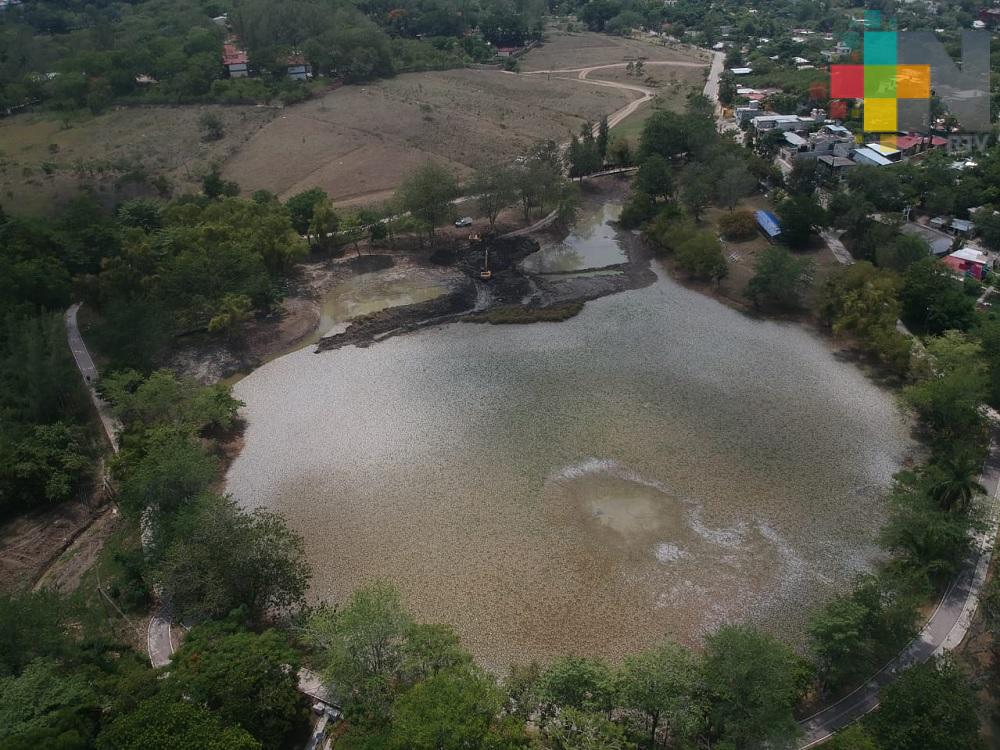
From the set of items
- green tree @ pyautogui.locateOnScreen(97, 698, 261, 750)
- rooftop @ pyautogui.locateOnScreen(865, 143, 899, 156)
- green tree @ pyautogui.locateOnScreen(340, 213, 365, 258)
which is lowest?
green tree @ pyautogui.locateOnScreen(97, 698, 261, 750)

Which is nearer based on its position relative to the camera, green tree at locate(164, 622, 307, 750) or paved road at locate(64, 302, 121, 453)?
green tree at locate(164, 622, 307, 750)

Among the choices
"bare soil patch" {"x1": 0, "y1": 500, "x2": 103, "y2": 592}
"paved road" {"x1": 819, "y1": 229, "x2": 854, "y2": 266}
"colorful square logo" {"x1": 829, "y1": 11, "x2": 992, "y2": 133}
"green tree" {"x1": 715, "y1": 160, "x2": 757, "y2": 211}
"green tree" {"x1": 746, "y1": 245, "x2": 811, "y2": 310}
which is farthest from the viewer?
"colorful square logo" {"x1": 829, "y1": 11, "x2": 992, "y2": 133}

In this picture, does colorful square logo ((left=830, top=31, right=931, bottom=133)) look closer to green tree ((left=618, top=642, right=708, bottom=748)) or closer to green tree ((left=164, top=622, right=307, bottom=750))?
green tree ((left=618, top=642, right=708, bottom=748))

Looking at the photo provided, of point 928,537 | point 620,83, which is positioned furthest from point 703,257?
point 620,83

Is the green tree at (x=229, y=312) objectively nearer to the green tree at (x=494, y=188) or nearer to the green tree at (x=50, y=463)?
the green tree at (x=50, y=463)

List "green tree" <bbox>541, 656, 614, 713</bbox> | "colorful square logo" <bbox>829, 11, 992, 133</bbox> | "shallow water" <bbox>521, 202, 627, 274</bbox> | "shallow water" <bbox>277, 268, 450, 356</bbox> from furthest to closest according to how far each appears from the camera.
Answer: "colorful square logo" <bbox>829, 11, 992, 133</bbox> → "shallow water" <bbox>521, 202, 627, 274</bbox> → "shallow water" <bbox>277, 268, 450, 356</bbox> → "green tree" <bbox>541, 656, 614, 713</bbox>

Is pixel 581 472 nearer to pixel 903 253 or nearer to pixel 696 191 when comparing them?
pixel 903 253

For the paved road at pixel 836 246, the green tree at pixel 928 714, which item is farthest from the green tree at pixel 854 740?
the paved road at pixel 836 246

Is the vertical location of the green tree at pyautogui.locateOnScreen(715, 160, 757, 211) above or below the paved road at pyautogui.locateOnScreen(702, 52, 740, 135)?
below

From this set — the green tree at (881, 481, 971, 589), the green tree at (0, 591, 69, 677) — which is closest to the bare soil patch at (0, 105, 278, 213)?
the green tree at (0, 591, 69, 677)
